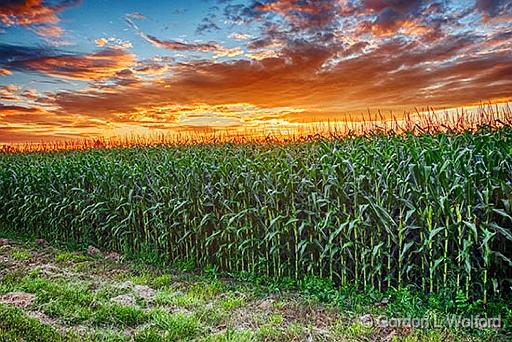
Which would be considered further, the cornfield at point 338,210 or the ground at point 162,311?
the cornfield at point 338,210

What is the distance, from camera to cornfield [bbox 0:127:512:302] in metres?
5.16

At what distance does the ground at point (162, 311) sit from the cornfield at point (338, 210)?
0.59 m

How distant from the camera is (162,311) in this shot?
5.27 m

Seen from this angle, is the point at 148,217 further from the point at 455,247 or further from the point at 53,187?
the point at 455,247

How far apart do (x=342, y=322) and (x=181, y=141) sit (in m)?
11.2

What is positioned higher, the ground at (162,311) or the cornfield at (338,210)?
the cornfield at (338,210)

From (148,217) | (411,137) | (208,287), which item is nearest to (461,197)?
(411,137)

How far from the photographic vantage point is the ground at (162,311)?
455 centimetres

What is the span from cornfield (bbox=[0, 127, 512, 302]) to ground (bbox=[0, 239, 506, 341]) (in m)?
0.59

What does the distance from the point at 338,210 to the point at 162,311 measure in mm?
2634

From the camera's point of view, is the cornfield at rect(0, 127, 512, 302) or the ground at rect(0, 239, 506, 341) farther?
the cornfield at rect(0, 127, 512, 302)

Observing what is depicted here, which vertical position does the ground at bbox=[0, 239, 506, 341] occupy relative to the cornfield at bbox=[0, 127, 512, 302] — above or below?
below

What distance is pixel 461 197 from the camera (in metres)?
5.16

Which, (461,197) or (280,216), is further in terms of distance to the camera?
(280,216)
